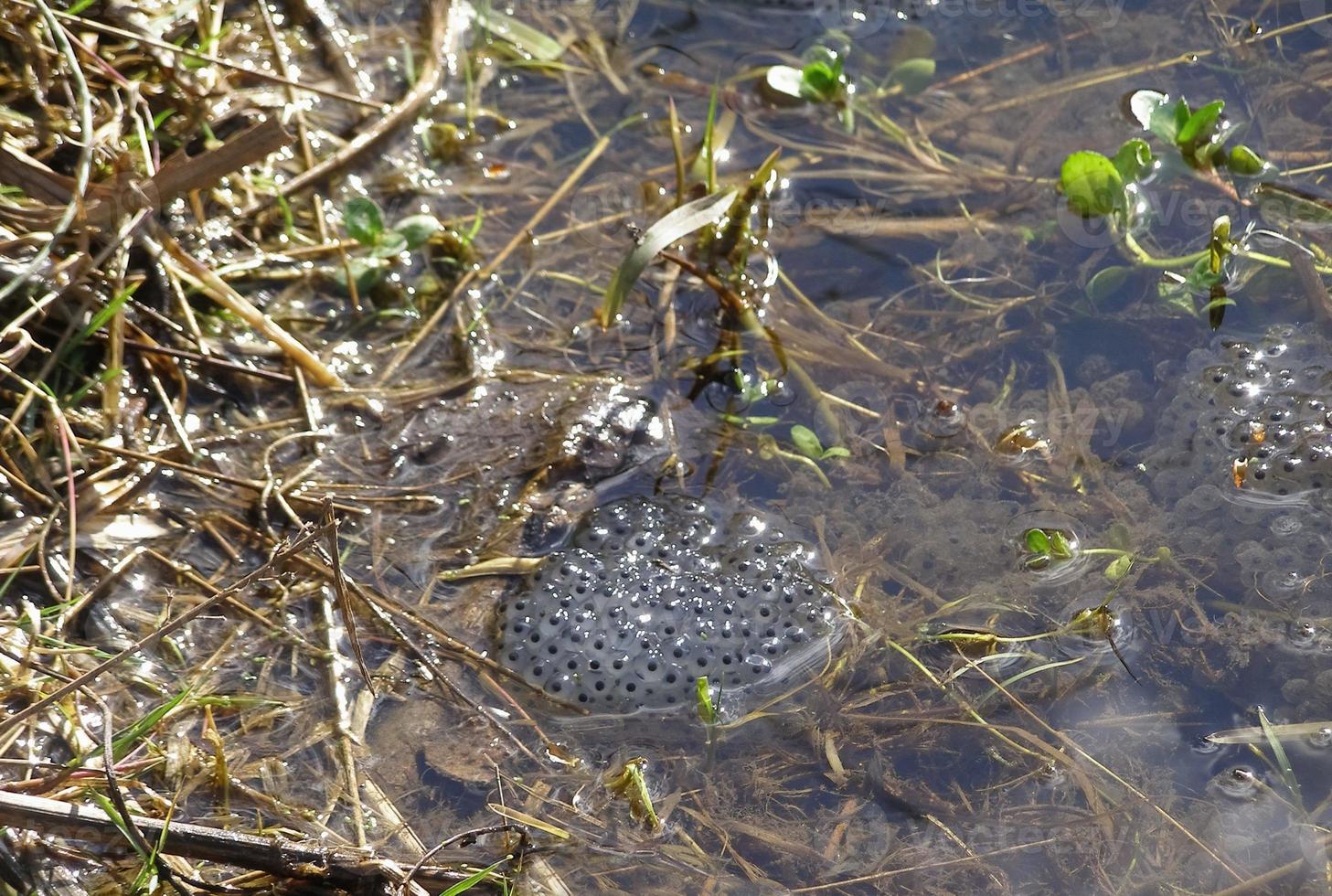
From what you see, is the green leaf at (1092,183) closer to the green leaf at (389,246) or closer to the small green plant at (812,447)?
the small green plant at (812,447)

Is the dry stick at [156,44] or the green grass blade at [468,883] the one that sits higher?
the dry stick at [156,44]

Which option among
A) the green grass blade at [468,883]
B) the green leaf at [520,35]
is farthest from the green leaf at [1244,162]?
the green grass blade at [468,883]

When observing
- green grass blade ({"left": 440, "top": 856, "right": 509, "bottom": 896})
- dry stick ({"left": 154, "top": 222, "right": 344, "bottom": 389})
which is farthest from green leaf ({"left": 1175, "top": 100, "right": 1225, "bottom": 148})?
green grass blade ({"left": 440, "top": 856, "right": 509, "bottom": 896})

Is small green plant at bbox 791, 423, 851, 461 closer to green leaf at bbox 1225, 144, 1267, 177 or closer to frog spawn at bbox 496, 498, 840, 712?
frog spawn at bbox 496, 498, 840, 712

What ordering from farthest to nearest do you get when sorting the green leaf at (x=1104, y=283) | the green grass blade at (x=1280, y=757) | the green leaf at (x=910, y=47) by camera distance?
the green leaf at (x=910, y=47)
the green leaf at (x=1104, y=283)
the green grass blade at (x=1280, y=757)

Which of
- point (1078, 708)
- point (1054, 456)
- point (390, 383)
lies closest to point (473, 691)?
point (390, 383)
